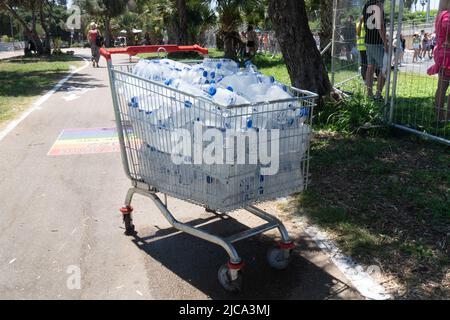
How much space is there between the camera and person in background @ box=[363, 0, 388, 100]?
319 inches

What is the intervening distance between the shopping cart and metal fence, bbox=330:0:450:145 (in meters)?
3.50

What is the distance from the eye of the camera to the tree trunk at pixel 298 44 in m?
7.46

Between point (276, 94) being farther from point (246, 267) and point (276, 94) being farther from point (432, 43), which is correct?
point (432, 43)

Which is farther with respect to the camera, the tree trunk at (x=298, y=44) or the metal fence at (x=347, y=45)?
the metal fence at (x=347, y=45)

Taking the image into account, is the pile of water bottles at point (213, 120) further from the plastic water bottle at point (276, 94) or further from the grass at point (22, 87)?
the grass at point (22, 87)

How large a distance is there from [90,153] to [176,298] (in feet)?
13.8

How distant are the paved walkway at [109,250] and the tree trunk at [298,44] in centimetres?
328

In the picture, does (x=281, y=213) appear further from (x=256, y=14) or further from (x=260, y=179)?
(x=256, y=14)

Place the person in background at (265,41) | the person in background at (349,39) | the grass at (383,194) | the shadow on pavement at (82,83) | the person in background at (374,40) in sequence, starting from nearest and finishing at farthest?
the grass at (383,194) → the person in background at (374,40) → the person in background at (349,39) → the shadow on pavement at (82,83) → the person in background at (265,41)

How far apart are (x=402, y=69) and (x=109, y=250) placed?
592cm

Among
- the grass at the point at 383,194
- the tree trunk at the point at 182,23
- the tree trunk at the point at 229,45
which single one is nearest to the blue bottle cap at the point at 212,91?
the grass at the point at 383,194

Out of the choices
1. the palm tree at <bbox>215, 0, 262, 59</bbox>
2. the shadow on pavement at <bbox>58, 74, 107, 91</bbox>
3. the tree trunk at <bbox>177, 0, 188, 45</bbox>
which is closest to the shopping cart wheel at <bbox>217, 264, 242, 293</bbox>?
the shadow on pavement at <bbox>58, 74, 107, 91</bbox>

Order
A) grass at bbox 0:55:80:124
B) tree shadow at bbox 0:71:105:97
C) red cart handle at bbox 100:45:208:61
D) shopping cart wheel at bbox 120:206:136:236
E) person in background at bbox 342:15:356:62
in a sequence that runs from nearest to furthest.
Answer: red cart handle at bbox 100:45:208:61, shopping cart wheel at bbox 120:206:136:236, person in background at bbox 342:15:356:62, grass at bbox 0:55:80:124, tree shadow at bbox 0:71:105:97

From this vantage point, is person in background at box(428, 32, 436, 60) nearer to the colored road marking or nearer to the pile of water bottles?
the pile of water bottles
